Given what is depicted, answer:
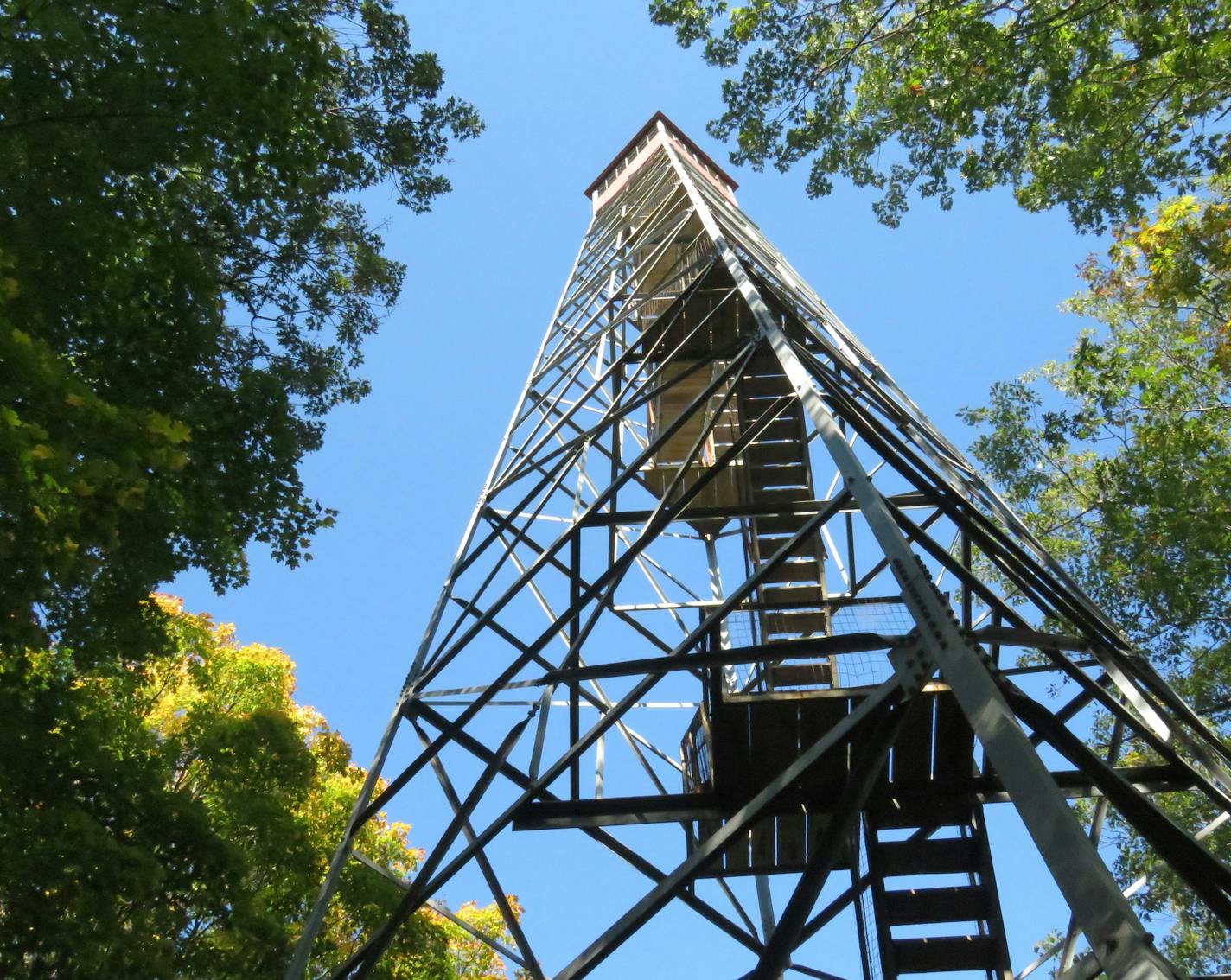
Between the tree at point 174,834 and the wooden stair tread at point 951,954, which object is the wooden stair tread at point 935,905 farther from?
the tree at point 174,834

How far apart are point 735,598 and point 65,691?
4.18 metres

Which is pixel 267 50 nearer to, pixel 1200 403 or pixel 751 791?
pixel 751 791

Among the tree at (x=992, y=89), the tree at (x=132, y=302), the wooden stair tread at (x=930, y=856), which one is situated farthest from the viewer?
the tree at (x=992, y=89)

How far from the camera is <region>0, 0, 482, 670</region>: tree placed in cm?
402

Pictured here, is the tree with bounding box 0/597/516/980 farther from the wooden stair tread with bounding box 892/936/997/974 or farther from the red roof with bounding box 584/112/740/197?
the red roof with bounding box 584/112/740/197

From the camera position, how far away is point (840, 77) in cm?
1242

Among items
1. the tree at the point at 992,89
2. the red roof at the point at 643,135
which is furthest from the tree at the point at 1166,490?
the red roof at the point at 643,135

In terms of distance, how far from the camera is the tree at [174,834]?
5516mm

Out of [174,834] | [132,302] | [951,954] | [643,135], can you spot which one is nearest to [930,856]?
[951,954]

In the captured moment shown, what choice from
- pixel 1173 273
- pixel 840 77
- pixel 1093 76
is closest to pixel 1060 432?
pixel 1173 273

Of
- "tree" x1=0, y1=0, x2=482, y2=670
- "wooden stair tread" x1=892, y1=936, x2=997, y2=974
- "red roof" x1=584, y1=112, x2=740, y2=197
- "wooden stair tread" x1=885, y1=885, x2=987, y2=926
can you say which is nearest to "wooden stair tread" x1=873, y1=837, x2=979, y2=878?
"wooden stair tread" x1=885, y1=885, x2=987, y2=926

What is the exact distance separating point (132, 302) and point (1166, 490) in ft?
35.0

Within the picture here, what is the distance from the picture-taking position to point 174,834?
6.25m

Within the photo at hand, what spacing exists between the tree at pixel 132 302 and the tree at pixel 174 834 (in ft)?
3.34
